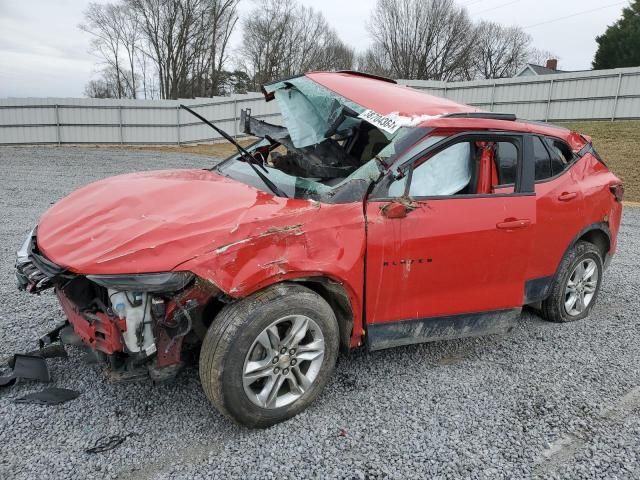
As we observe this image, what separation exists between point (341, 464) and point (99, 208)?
6.57 feet

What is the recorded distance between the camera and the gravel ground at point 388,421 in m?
2.43

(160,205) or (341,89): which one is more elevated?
(341,89)

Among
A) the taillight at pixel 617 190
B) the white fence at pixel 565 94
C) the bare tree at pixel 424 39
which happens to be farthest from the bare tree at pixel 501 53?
the taillight at pixel 617 190

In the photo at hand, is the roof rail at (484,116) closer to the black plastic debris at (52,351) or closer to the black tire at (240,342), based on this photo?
the black tire at (240,342)

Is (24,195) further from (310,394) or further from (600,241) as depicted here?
(600,241)

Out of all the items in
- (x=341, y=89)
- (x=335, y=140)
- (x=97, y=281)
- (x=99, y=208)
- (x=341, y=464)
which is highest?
(x=341, y=89)

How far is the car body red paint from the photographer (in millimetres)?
2467

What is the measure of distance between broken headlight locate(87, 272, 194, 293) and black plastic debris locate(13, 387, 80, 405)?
0.95m

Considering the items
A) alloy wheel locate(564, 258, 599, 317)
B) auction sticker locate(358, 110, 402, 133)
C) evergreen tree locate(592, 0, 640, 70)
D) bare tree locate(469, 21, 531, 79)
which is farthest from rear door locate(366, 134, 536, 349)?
bare tree locate(469, 21, 531, 79)

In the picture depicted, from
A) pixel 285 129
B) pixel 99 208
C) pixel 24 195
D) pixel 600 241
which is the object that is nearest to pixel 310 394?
pixel 99 208

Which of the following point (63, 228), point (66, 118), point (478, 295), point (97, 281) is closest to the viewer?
point (97, 281)

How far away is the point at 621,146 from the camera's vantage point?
1539 centimetres

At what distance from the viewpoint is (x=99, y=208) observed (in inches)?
116

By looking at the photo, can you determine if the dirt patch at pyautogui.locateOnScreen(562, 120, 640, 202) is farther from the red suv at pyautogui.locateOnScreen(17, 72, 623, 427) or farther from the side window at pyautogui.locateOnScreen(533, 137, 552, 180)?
the red suv at pyautogui.locateOnScreen(17, 72, 623, 427)
